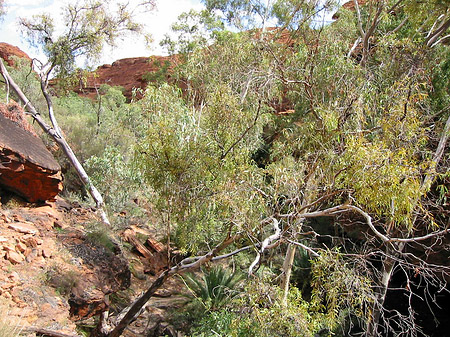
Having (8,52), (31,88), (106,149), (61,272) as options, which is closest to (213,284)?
(61,272)

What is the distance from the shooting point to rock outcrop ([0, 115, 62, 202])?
6.51 meters

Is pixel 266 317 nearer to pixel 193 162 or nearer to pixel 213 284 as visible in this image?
pixel 193 162

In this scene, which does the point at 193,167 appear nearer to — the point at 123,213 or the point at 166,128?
the point at 166,128

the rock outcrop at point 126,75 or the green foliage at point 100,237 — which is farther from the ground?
the rock outcrop at point 126,75

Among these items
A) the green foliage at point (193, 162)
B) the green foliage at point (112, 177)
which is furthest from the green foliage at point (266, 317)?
the green foliage at point (112, 177)

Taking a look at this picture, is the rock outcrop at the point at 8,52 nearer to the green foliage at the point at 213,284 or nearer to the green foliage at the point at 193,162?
the green foliage at the point at 213,284

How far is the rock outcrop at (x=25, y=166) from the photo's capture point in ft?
21.3

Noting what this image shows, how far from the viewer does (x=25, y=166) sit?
6.77 m

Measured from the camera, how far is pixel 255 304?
13.5 feet

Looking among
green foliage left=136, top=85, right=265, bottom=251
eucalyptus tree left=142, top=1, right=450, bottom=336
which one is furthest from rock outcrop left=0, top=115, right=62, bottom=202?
eucalyptus tree left=142, top=1, right=450, bottom=336

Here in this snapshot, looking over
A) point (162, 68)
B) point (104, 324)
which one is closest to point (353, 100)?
point (104, 324)

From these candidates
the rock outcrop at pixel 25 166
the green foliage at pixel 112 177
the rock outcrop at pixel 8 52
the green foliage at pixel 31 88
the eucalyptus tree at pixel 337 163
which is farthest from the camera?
the rock outcrop at pixel 8 52

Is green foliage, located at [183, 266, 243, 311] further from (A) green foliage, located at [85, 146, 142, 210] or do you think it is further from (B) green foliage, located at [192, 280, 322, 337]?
(B) green foliage, located at [192, 280, 322, 337]

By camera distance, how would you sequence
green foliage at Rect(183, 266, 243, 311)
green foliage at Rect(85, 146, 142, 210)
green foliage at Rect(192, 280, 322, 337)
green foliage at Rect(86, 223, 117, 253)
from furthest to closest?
green foliage at Rect(85, 146, 142, 210) < green foliage at Rect(183, 266, 243, 311) < green foliage at Rect(86, 223, 117, 253) < green foliage at Rect(192, 280, 322, 337)
